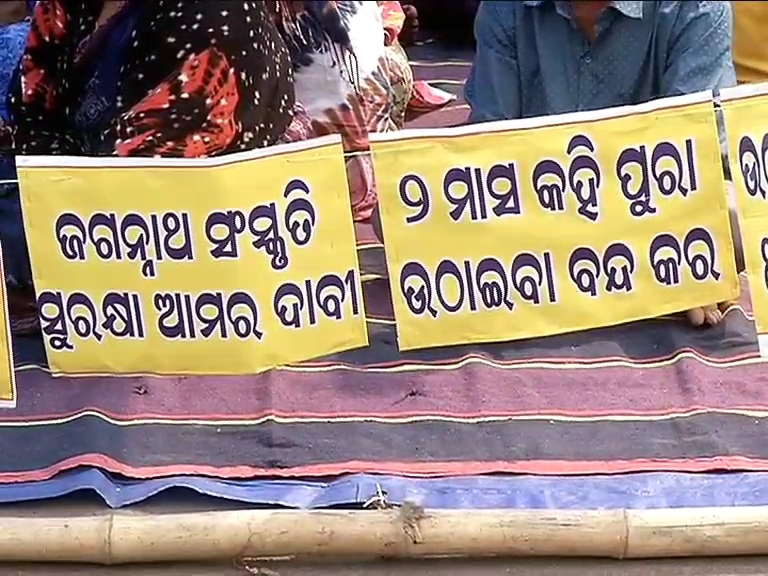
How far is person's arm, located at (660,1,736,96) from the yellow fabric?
717mm

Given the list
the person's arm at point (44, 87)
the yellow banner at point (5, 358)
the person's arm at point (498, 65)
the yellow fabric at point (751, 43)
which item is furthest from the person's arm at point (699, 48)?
the yellow banner at point (5, 358)

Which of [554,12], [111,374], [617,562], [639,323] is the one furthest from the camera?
[554,12]

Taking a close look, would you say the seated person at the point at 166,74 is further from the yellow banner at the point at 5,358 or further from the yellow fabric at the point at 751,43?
the yellow fabric at the point at 751,43

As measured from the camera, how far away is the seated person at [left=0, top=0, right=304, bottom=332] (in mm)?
2215

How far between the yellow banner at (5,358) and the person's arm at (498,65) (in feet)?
3.37

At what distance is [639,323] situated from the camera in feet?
7.59

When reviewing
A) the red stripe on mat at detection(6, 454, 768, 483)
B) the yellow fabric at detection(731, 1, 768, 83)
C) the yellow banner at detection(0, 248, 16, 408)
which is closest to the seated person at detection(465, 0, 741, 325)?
the red stripe on mat at detection(6, 454, 768, 483)

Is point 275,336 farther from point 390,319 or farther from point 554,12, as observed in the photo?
point 554,12

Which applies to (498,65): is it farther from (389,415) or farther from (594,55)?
(389,415)

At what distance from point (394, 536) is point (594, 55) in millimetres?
1083

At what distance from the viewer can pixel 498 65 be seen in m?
2.56

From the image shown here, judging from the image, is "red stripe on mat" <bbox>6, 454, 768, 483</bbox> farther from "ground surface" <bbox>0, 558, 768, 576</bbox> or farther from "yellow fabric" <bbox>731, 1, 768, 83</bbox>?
"yellow fabric" <bbox>731, 1, 768, 83</bbox>

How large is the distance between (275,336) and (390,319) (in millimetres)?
338

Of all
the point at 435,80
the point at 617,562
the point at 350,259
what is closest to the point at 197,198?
the point at 350,259
